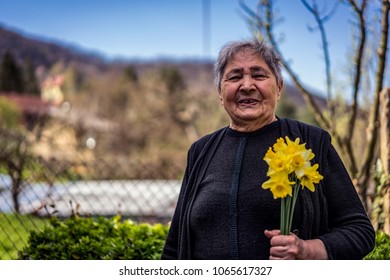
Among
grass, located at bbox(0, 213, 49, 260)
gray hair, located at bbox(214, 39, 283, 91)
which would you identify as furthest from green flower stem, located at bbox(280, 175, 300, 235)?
grass, located at bbox(0, 213, 49, 260)

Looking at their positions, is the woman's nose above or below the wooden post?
above

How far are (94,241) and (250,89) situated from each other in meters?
1.32

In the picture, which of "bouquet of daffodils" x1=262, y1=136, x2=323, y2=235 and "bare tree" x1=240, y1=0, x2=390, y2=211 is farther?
"bare tree" x1=240, y1=0, x2=390, y2=211

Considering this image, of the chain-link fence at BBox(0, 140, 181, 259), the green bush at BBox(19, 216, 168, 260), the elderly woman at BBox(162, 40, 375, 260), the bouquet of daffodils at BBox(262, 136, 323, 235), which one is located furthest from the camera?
the chain-link fence at BBox(0, 140, 181, 259)

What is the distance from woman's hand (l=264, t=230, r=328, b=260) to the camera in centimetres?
142

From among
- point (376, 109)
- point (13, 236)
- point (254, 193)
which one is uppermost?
point (376, 109)

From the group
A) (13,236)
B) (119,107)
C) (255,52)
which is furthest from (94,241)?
(119,107)

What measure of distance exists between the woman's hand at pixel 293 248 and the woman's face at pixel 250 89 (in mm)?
401

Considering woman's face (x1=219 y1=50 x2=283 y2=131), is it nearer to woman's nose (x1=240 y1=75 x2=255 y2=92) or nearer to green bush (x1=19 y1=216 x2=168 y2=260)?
woman's nose (x1=240 y1=75 x2=255 y2=92)

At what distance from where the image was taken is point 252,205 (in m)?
1.58

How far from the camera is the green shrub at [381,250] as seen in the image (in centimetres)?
221

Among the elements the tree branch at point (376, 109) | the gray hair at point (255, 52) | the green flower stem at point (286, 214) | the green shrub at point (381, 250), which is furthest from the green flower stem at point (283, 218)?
the tree branch at point (376, 109)

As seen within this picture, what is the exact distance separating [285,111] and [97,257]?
35.9 ft

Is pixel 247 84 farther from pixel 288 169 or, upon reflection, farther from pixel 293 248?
pixel 293 248
